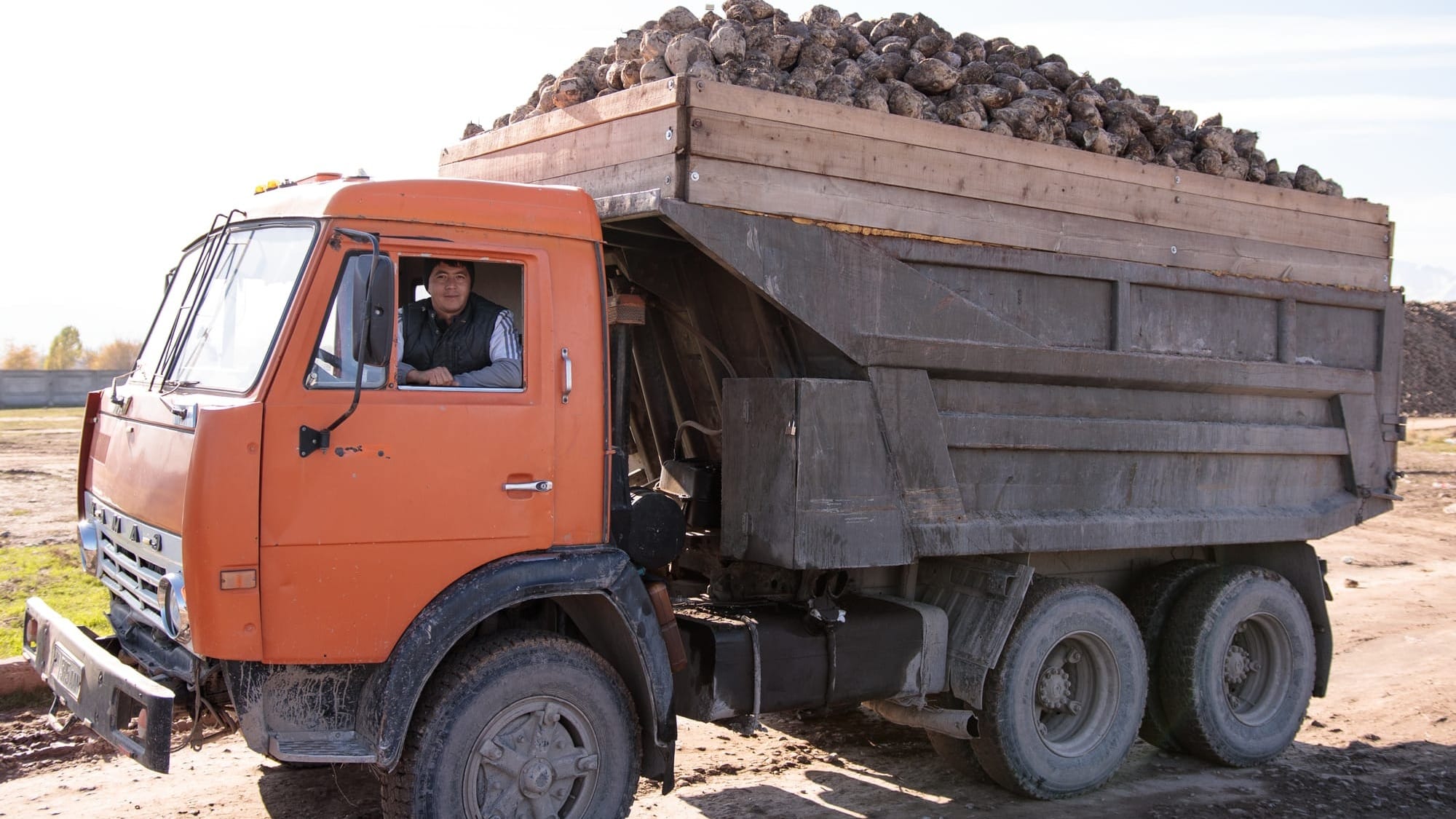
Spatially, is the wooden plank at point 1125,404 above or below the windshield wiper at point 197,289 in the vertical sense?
below

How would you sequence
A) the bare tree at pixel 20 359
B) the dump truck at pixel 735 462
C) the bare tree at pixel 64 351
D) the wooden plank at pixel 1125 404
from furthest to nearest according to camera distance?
the bare tree at pixel 64 351, the bare tree at pixel 20 359, the wooden plank at pixel 1125 404, the dump truck at pixel 735 462

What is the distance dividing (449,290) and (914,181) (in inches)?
85.8

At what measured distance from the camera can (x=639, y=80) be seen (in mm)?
5199

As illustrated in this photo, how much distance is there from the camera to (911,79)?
5773 mm

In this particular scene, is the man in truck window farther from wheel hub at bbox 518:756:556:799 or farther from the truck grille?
wheel hub at bbox 518:756:556:799

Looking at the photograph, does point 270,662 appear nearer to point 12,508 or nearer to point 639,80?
point 639,80

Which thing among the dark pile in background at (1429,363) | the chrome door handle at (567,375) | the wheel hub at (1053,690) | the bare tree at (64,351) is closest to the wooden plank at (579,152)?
the chrome door handle at (567,375)

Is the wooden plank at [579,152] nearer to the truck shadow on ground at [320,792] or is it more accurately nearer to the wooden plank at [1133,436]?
the wooden plank at [1133,436]

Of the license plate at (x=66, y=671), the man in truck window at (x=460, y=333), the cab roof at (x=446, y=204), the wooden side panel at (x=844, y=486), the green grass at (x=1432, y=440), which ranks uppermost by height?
the cab roof at (x=446, y=204)

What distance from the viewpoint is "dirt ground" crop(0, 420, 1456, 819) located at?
209 inches

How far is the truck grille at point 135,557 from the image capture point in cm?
400

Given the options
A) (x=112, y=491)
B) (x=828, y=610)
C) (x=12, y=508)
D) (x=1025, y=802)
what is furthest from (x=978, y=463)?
(x=12, y=508)

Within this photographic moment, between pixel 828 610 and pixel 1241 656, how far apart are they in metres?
2.85

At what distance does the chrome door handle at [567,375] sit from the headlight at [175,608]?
4.49 ft
